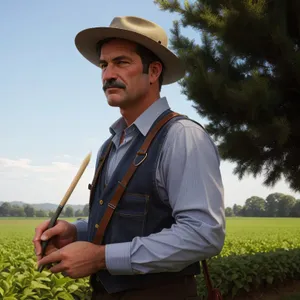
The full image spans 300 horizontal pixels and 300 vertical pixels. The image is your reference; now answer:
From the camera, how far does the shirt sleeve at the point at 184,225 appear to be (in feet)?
4.82

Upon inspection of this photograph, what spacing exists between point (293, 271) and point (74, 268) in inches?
311

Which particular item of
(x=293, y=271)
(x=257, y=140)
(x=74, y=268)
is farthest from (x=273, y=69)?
(x=74, y=268)

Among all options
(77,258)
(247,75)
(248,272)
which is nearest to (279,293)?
(248,272)

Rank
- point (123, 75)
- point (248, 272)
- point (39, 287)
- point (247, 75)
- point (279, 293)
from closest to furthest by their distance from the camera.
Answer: point (123, 75), point (39, 287), point (248, 272), point (279, 293), point (247, 75)

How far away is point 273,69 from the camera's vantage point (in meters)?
8.55

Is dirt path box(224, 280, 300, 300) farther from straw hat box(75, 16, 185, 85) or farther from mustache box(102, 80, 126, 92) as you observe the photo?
mustache box(102, 80, 126, 92)

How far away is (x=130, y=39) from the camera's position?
1815mm

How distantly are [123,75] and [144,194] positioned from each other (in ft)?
1.61

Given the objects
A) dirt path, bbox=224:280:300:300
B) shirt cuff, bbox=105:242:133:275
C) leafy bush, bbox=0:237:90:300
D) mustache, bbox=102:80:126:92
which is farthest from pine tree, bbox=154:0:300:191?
shirt cuff, bbox=105:242:133:275

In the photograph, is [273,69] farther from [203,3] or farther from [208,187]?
[208,187]

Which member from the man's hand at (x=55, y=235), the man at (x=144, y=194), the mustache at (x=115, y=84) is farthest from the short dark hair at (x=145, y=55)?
the man's hand at (x=55, y=235)

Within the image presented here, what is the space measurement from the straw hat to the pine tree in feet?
18.0

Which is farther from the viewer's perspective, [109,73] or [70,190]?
[109,73]

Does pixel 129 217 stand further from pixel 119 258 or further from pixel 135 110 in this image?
pixel 135 110
